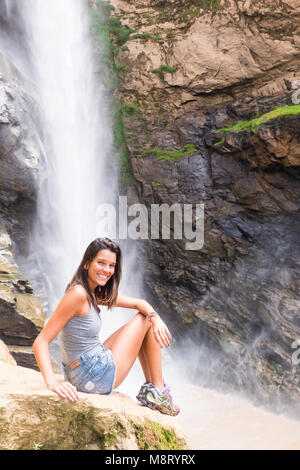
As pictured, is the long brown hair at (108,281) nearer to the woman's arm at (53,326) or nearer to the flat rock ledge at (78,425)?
the woman's arm at (53,326)

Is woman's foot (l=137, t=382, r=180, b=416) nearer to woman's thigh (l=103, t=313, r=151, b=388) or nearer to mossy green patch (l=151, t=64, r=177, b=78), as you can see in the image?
woman's thigh (l=103, t=313, r=151, b=388)

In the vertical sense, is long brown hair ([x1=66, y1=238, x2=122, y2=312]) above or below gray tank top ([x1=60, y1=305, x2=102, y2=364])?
above

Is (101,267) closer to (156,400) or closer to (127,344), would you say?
(127,344)

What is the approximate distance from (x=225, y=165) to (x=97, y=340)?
815 centimetres

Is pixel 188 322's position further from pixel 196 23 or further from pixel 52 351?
pixel 196 23

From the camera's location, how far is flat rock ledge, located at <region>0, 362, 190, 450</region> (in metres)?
1.73

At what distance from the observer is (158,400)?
2389 mm

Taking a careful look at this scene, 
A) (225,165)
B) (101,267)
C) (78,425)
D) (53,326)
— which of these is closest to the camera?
(78,425)

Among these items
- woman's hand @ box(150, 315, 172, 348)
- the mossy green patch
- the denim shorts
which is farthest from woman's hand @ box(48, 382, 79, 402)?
the mossy green patch

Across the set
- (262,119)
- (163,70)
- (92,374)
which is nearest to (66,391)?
(92,374)

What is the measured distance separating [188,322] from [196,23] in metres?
10.1

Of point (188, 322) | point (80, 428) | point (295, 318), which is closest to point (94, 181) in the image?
point (188, 322)

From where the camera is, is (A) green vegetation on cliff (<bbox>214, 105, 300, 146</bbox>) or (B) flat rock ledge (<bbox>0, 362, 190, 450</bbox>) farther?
(A) green vegetation on cliff (<bbox>214, 105, 300, 146</bbox>)

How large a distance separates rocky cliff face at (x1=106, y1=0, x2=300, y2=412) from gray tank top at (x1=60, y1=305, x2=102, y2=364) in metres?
6.20
